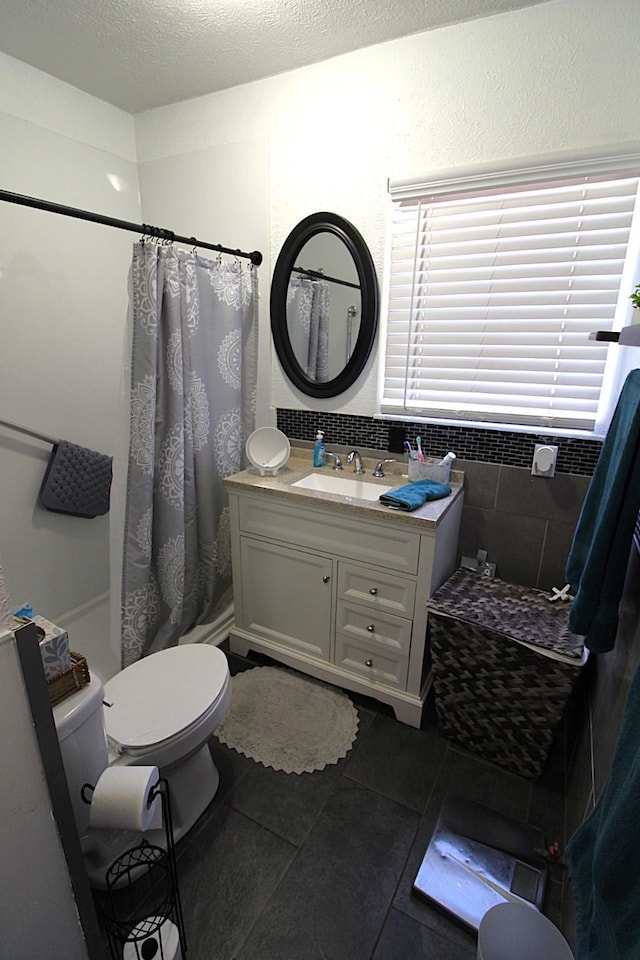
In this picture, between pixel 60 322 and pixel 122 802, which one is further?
pixel 60 322

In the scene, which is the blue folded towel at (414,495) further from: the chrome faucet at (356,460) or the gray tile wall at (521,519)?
the chrome faucet at (356,460)

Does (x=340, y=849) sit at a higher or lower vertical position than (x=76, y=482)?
lower

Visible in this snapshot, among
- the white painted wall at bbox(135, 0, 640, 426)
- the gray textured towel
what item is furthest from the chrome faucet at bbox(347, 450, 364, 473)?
the gray textured towel

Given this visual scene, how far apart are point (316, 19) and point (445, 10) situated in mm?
448

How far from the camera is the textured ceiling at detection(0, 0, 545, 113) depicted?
1.55 m

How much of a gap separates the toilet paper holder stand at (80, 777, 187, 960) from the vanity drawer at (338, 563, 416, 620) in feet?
2.92

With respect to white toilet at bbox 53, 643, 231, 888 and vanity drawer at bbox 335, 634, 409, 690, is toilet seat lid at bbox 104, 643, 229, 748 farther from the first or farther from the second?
vanity drawer at bbox 335, 634, 409, 690

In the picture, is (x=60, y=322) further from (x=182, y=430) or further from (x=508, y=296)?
(x=508, y=296)

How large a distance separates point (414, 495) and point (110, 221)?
1.43m

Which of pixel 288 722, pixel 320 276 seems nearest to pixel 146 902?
pixel 288 722

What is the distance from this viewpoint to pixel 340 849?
53.2 inches

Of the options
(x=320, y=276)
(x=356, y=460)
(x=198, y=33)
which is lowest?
(x=356, y=460)

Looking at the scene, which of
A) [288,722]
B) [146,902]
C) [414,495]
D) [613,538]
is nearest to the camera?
[613,538]

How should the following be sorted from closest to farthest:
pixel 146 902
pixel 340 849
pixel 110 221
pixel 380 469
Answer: pixel 146 902, pixel 340 849, pixel 110 221, pixel 380 469
